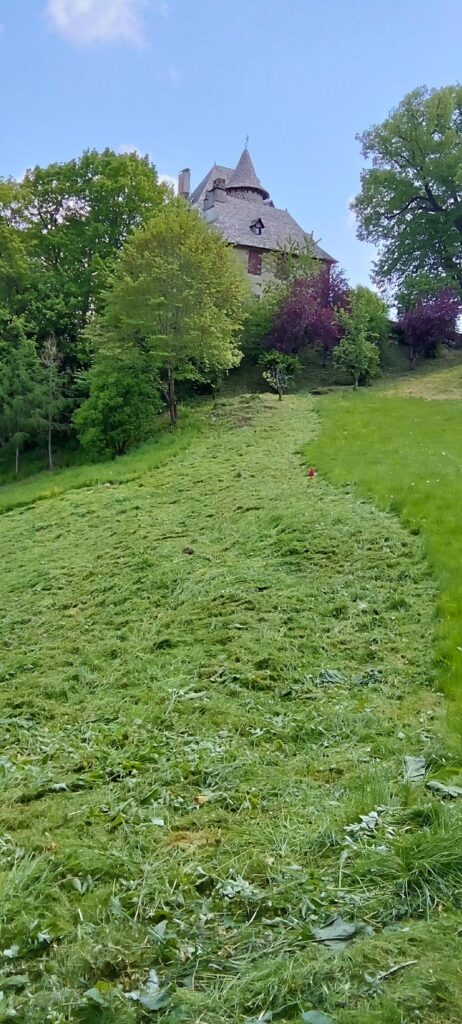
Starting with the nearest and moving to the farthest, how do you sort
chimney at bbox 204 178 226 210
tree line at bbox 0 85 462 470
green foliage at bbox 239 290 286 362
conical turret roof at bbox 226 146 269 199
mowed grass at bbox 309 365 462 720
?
mowed grass at bbox 309 365 462 720 → tree line at bbox 0 85 462 470 → green foliage at bbox 239 290 286 362 → chimney at bbox 204 178 226 210 → conical turret roof at bbox 226 146 269 199

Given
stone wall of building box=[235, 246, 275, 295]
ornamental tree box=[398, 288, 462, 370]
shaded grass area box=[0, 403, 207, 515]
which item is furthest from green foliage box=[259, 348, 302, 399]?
stone wall of building box=[235, 246, 275, 295]

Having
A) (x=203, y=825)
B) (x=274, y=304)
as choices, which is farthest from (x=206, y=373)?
(x=203, y=825)

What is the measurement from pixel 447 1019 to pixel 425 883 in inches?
19.9

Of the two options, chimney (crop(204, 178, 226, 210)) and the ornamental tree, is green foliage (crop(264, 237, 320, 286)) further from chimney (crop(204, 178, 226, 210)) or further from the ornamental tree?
chimney (crop(204, 178, 226, 210))

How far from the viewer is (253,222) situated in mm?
31016

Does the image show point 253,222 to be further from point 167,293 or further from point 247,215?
point 167,293

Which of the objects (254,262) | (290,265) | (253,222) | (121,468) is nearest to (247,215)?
(253,222)

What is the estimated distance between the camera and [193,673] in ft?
13.9

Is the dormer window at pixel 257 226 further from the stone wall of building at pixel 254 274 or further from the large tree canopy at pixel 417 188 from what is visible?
the large tree canopy at pixel 417 188

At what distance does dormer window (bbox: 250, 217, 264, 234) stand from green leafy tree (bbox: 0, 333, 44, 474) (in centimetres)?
1619

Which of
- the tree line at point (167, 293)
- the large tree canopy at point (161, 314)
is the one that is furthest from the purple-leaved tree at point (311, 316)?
the large tree canopy at point (161, 314)

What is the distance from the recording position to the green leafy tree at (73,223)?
21.5m

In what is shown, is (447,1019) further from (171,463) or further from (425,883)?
(171,463)

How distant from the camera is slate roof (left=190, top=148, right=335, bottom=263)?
30281 mm
